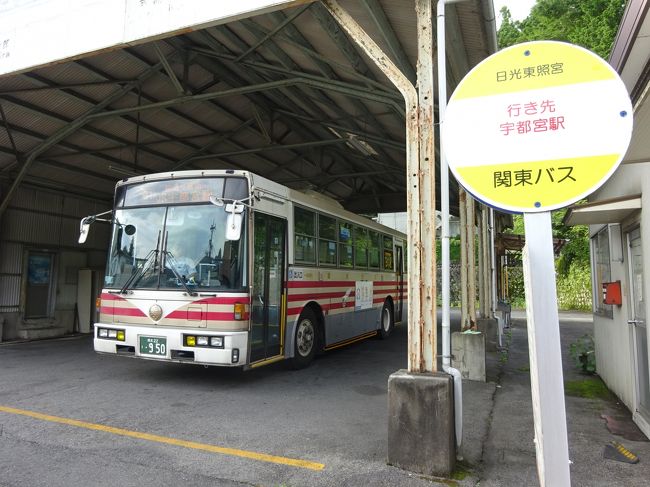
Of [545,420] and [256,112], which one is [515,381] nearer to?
[545,420]

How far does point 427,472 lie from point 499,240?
14.0 metres

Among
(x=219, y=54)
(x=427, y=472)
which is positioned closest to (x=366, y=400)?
(x=427, y=472)

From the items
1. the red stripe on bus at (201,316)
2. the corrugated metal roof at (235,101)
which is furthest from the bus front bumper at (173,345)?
the corrugated metal roof at (235,101)

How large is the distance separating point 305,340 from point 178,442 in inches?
157

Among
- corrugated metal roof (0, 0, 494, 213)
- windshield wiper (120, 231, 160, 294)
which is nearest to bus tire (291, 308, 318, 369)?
windshield wiper (120, 231, 160, 294)

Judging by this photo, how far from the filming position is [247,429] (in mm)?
4996

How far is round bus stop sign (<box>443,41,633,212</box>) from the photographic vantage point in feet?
7.30

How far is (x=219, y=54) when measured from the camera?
344 inches

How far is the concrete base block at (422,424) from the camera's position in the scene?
12.4 feet

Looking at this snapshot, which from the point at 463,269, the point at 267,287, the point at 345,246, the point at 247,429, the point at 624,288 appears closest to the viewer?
the point at 247,429

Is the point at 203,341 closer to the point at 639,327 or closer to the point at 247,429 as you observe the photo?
the point at 247,429

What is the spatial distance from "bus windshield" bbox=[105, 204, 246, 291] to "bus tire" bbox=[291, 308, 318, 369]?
208cm

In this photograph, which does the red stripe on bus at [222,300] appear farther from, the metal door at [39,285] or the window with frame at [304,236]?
the metal door at [39,285]

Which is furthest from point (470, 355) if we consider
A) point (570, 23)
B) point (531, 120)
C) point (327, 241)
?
point (570, 23)
